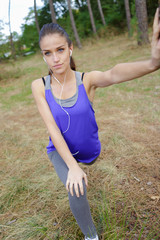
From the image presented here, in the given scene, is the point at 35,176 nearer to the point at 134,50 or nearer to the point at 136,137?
the point at 136,137

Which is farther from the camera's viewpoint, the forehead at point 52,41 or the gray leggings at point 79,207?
the forehead at point 52,41

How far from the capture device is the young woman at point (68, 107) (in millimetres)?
1451

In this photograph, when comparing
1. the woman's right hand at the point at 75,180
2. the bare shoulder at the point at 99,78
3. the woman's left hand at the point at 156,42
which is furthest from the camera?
the bare shoulder at the point at 99,78

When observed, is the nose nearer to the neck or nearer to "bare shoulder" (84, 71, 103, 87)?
the neck

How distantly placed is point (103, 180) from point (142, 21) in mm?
9046

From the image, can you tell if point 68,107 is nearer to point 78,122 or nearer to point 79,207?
point 78,122

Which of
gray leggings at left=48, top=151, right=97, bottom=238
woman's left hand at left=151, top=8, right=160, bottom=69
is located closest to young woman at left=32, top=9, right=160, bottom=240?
gray leggings at left=48, top=151, right=97, bottom=238

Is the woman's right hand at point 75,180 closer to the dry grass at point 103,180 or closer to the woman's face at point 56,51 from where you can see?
the dry grass at point 103,180

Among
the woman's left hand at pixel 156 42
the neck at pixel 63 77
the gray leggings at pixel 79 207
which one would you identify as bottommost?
the gray leggings at pixel 79 207

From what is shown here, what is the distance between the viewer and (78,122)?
5.38 feet

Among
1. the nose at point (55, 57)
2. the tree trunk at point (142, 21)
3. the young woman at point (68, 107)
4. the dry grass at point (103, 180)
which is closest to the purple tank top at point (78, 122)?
the young woman at point (68, 107)

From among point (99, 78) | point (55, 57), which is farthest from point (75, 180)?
point (55, 57)

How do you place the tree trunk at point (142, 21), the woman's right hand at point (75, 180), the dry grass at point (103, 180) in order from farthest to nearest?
the tree trunk at point (142, 21) < the dry grass at point (103, 180) < the woman's right hand at point (75, 180)

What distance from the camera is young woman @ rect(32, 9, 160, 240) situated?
1.45 metres
